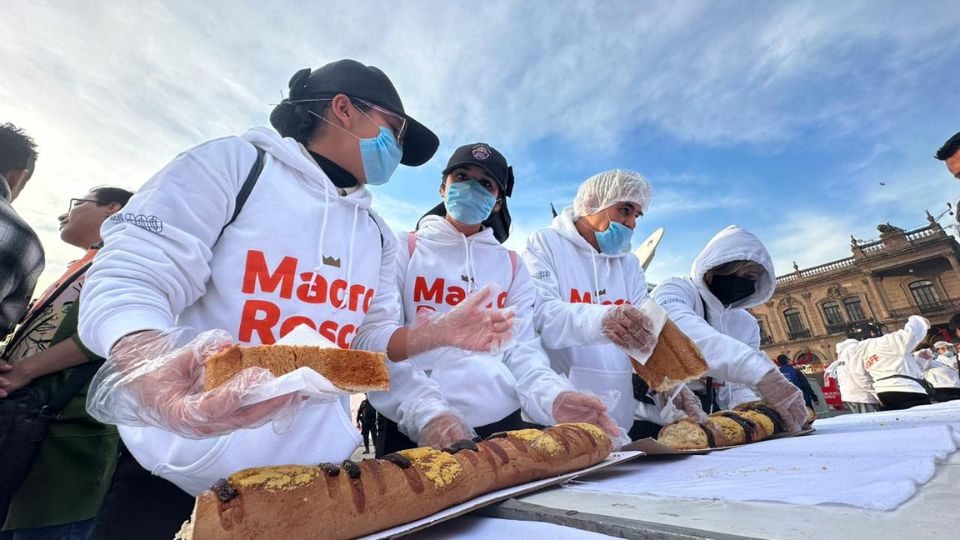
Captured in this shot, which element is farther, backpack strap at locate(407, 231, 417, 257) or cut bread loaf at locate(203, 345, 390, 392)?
backpack strap at locate(407, 231, 417, 257)

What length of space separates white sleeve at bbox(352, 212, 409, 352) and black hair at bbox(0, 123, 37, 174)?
251cm

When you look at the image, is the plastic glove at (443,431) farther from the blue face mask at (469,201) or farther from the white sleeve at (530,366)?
the blue face mask at (469,201)

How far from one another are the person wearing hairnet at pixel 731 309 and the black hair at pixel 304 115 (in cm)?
302

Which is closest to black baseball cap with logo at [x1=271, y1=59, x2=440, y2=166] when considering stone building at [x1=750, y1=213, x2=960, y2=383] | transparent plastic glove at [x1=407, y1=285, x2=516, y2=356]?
transparent plastic glove at [x1=407, y1=285, x2=516, y2=356]

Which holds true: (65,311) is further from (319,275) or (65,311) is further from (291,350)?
(291,350)

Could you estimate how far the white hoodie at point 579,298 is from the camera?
2996 mm

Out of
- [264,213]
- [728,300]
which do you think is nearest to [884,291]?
[728,300]

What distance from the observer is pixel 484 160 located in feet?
10.0

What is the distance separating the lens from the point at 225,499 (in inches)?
38.3

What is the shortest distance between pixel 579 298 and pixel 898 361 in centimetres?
904

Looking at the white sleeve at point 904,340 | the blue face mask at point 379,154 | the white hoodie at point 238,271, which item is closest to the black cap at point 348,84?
the blue face mask at point 379,154

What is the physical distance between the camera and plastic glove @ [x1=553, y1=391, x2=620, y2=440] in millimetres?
2332

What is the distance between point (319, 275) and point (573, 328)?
177cm

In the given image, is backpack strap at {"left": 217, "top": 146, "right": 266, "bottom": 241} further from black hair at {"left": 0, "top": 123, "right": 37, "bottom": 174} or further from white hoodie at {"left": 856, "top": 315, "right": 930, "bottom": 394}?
white hoodie at {"left": 856, "top": 315, "right": 930, "bottom": 394}
